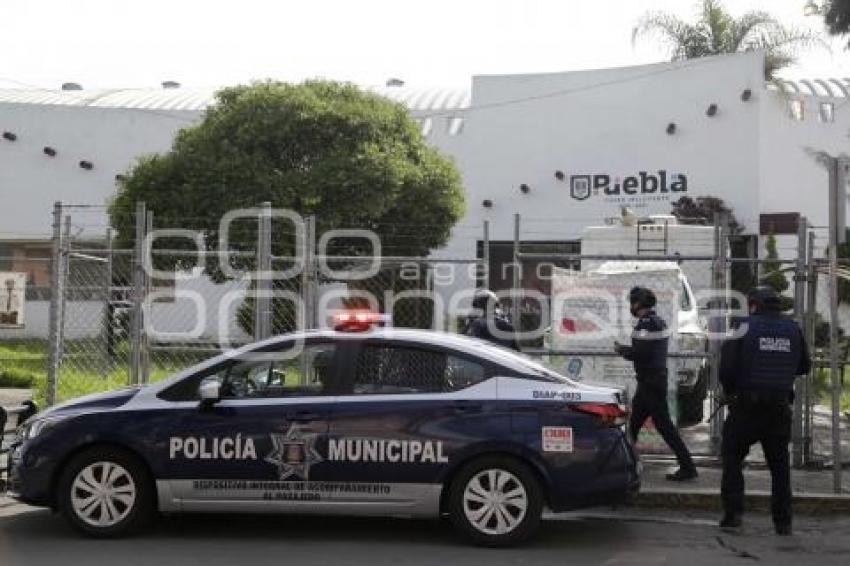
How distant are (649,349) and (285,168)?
13.5 m

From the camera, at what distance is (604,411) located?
7.24 meters

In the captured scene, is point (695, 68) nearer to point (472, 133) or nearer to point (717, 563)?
point (472, 133)

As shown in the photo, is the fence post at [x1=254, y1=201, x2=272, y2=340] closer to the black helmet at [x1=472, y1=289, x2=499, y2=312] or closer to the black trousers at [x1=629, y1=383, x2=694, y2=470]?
the black helmet at [x1=472, y1=289, x2=499, y2=312]

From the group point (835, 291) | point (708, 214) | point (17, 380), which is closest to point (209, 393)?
point (835, 291)

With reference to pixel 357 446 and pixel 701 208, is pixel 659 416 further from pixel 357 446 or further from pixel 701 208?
pixel 701 208

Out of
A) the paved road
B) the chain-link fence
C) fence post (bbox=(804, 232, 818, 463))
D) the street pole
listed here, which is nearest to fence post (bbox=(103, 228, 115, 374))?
the chain-link fence

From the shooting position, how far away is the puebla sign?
92.1 feet

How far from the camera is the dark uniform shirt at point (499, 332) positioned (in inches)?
394

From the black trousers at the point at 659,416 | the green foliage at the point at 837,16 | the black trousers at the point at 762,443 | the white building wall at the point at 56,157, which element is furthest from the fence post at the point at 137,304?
the white building wall at the point at 56,157

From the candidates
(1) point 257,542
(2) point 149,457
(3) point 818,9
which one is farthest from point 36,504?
(3) point 818,9

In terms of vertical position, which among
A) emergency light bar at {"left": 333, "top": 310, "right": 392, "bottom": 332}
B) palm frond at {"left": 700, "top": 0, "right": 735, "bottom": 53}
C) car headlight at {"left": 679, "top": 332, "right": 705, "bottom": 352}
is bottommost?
car headlight at {"left": 679, "top": 332, "right": 705, "bottom": 352}

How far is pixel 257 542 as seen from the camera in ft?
24.3

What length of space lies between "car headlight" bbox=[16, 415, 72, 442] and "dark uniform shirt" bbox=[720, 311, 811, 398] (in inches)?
186

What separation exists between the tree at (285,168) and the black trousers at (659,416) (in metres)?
12.0
